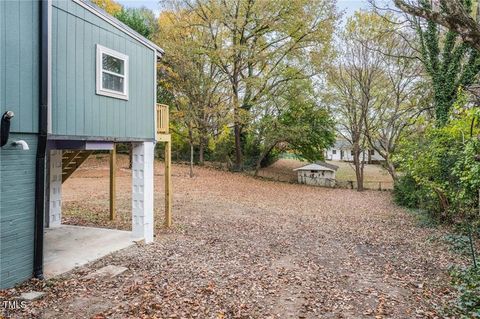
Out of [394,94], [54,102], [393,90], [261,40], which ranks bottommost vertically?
[54,102]

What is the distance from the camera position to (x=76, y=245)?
8273 millimetres

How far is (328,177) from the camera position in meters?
28.9

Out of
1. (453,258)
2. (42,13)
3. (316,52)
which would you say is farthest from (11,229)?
(316,52)

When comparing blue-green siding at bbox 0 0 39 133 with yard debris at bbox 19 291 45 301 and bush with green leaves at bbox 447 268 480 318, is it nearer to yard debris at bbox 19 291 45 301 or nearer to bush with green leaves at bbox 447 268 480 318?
yard debris at bbox 19 291 45 301

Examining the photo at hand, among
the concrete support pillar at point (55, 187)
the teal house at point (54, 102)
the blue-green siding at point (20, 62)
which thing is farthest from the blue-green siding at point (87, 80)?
the concrete support pillar at point (55, 187)

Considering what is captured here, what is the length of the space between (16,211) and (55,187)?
16.5 feet

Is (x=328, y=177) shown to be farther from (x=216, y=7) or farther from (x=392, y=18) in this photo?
(x=216, y=7)

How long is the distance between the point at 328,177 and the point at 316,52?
34.3 ft

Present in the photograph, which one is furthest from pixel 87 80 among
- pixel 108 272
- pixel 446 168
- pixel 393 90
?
pixel 393 90

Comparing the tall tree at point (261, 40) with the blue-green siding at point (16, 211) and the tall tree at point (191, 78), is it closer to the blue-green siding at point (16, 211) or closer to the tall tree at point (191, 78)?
the tall tree at point (191, 78)

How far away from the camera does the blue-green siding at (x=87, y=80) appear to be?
6398 mm

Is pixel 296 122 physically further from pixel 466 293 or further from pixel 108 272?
pixel 108 272

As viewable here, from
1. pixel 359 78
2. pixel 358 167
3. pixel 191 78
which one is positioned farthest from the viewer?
pixel 358 167

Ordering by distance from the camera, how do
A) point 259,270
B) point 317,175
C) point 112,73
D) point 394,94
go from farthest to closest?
point 317,175 → point 394,94 → point 112,73 → point 259,270
